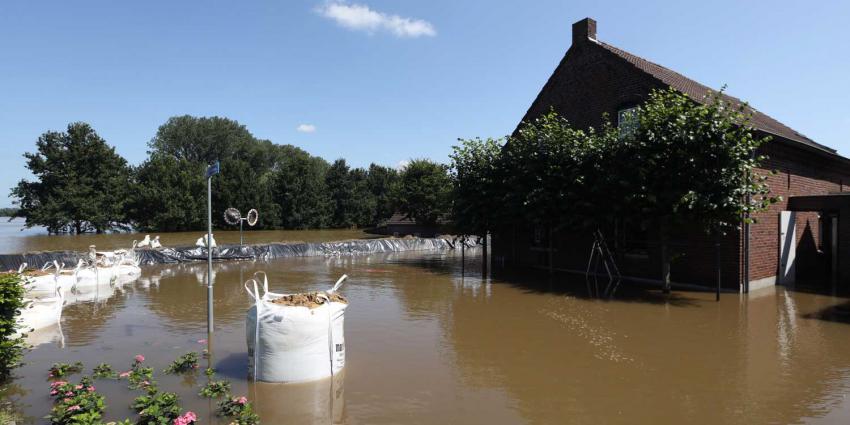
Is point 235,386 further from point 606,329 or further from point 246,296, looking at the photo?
point 246,296

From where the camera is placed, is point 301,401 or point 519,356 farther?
point 519,356

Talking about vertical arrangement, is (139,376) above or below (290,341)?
below

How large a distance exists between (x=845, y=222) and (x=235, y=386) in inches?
714

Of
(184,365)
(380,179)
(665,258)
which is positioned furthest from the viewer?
(380,179)

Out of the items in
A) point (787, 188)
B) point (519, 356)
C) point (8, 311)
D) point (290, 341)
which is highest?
point (787, 188)

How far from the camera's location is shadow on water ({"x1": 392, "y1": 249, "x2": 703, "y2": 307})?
1254cm

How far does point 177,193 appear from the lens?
151 ft

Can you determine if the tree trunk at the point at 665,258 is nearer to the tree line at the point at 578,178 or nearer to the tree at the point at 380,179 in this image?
the tree line at the point at 578,178

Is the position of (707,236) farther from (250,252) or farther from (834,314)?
(250,252)

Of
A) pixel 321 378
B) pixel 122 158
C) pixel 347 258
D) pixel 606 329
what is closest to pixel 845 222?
pixel 606 329

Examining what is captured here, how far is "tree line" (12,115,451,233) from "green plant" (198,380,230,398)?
3205 centimetres

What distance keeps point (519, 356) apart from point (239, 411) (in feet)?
13.9

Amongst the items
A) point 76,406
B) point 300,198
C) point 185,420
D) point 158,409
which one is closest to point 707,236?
point 185,420

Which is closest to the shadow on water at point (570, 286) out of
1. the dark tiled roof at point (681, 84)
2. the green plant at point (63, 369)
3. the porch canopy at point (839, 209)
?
the porch canopy at point (839, 209)
